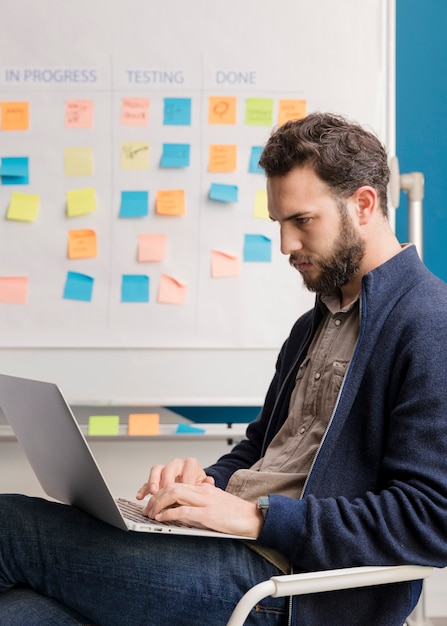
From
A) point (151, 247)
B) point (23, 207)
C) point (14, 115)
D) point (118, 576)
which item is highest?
point (14, 115)

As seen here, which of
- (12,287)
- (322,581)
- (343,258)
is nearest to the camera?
(322,581)

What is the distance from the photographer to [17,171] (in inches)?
90.2

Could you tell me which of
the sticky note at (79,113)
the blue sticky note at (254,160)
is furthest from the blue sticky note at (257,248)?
the sticky note at (79,113)

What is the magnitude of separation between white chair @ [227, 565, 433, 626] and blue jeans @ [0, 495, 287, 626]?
0.12 m

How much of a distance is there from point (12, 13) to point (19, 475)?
1263 mm

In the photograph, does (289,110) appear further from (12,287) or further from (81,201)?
(12,287)

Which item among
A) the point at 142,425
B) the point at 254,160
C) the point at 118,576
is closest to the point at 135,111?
the point at 254,160

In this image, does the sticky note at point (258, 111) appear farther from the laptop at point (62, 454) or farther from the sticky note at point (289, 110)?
the laptop at point (62, 454)

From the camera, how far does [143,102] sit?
2.30 m

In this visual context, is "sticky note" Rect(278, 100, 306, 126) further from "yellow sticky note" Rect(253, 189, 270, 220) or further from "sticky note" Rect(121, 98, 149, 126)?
"sticky note" Rect(121, 98, 149, 126)

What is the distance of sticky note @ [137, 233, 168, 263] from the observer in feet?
7.54

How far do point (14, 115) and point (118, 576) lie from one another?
4.81 ft

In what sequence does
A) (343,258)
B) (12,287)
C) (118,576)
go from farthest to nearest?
(12,287)
(343,258)
(118,576)

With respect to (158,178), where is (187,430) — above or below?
below
